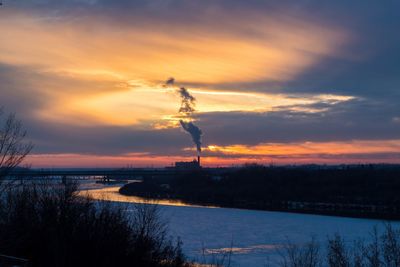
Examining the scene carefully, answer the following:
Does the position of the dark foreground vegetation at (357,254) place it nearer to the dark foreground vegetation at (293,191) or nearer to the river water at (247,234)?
the river water at (247,234)

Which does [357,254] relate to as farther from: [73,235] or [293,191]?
[293,191]

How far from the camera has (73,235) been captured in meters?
13.3

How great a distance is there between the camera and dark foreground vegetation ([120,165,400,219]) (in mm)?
55344

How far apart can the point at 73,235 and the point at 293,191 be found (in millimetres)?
57718

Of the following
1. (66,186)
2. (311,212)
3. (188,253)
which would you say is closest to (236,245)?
(188,253)

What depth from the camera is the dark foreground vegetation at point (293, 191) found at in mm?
55344

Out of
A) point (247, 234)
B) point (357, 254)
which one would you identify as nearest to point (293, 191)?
point (247, 234)

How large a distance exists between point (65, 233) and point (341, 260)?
6902 millimetres

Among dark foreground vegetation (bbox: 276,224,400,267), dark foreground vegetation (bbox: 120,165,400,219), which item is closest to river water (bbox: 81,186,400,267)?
dark foreground vegetation (bbox: 276,224,400,267)

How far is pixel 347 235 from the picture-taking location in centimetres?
2962

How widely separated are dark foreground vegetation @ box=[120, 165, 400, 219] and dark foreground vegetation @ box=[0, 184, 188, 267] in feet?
119

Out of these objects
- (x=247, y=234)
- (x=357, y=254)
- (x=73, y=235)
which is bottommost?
(x=247, y=234)

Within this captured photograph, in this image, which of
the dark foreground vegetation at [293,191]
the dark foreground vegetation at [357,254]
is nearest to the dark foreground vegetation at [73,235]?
the dark foreground vegetation at [357,254]

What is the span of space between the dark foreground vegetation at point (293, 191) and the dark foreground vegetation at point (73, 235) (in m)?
36.4
